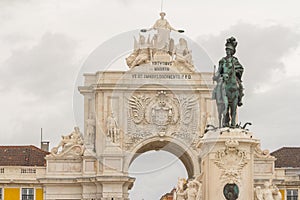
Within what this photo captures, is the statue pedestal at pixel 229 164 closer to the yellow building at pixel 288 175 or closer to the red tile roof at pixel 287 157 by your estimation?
the yellow building at pixel 288 175

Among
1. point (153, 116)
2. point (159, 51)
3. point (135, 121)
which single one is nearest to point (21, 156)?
point (135, 121)

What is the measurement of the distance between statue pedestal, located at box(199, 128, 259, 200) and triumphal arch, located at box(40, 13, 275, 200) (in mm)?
37466

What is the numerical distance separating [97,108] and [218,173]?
132 ft

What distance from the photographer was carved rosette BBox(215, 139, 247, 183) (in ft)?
86.8

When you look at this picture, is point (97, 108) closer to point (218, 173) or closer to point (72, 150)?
point (72, 150)

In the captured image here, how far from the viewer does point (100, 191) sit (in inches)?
2547

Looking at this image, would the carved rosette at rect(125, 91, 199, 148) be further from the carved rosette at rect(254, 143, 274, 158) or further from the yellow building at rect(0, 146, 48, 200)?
the yellow building at rect(0, 146, 48, 200)

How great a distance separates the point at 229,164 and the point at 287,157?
151ft

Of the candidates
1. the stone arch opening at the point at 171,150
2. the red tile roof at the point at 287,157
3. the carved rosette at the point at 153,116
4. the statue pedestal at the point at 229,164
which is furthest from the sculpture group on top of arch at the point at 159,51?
the statue pedestal at the point at 229,164

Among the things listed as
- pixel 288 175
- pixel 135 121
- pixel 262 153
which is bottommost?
pixel 288 175

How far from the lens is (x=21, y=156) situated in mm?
69750

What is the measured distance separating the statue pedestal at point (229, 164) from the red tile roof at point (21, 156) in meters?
42.5

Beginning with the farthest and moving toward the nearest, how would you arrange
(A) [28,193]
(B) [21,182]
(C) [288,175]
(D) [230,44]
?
(C) [288,175] < (A) [28,193] < (B) [21,182] < (D) [230,44]

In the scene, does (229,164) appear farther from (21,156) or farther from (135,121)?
(21,156)
